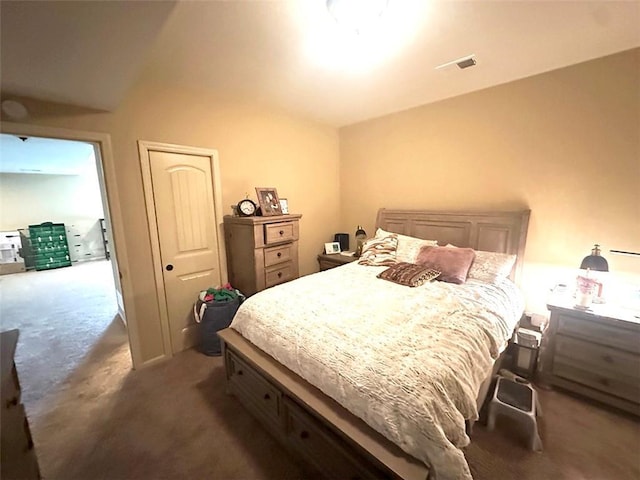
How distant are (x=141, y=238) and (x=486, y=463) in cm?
301

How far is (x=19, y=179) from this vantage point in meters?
6.38

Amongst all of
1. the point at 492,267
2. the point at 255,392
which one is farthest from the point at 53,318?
the point at 492,267

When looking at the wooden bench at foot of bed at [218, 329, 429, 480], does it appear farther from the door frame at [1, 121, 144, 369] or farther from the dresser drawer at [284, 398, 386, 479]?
the door frame at [1, 121, 144, 369]

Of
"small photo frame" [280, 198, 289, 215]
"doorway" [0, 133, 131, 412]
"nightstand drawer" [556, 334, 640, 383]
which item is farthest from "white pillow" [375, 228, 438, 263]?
"doorway" [0, 133, 131, 412]

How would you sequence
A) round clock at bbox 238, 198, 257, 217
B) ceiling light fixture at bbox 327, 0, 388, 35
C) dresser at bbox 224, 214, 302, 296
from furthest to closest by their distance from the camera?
round clock at bbox 238, 198, 257, 217, dresser at bbox 224, 214, 302, 296, ceiling light fixture at bbox 327, 0, 388, 35

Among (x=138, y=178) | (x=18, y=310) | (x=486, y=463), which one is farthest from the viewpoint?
(x=18, y=310)

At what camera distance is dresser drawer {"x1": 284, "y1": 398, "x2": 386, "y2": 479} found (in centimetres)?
117

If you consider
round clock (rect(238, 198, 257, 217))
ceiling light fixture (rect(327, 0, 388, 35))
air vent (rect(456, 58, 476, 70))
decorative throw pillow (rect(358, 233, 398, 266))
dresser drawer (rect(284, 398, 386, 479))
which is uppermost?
air vent (rect(456, 58, 476, 70))

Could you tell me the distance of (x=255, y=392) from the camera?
1743 mm

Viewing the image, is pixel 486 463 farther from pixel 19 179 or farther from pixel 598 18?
pixel 19 179

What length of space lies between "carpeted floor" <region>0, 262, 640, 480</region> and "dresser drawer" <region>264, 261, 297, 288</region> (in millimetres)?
981

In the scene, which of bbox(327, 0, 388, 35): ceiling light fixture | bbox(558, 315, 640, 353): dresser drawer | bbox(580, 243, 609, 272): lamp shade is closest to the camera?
bbox(327, 0, 388, 35): ceiling light fixture

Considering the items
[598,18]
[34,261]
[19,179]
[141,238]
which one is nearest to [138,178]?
[141,238]

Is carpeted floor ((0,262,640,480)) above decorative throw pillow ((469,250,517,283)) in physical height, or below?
below
